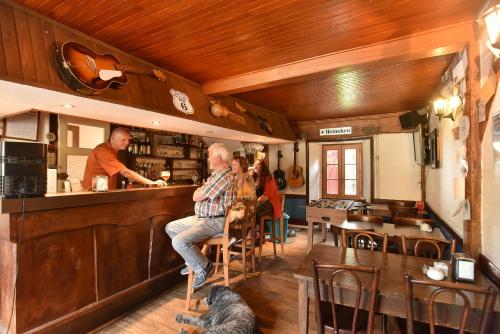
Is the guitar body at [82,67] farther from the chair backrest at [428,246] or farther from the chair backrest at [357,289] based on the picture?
the chair backrest at [428,246]

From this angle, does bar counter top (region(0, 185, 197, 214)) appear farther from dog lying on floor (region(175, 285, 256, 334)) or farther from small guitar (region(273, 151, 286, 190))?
small guitar (region(273, 151, 286, 190))

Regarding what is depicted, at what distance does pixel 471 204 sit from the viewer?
2061 millimetres

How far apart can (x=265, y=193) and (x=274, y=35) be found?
104 inches

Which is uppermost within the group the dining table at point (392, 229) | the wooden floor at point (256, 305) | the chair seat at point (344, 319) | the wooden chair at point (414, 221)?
the wooden chair at point (414, 221)

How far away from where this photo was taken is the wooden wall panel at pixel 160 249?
292cm

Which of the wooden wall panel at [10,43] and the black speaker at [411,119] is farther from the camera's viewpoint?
the black speaker at [411,119]

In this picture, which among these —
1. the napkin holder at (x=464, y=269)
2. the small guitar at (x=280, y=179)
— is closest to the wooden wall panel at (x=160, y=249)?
the napkin holder at (x=464, y=269)

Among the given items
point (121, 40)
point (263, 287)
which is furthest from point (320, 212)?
point (121, 40)

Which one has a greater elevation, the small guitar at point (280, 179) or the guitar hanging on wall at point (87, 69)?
the guitar hanging on wall at point (87, 69)

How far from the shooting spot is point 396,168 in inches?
218

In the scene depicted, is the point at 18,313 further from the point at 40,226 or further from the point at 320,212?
the point at 320,212

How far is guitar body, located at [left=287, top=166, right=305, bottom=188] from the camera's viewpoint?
6530 millimetres

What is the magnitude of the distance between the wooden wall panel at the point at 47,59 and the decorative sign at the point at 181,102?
0.21ft

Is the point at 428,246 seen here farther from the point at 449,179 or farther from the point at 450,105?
the point at 450,105
